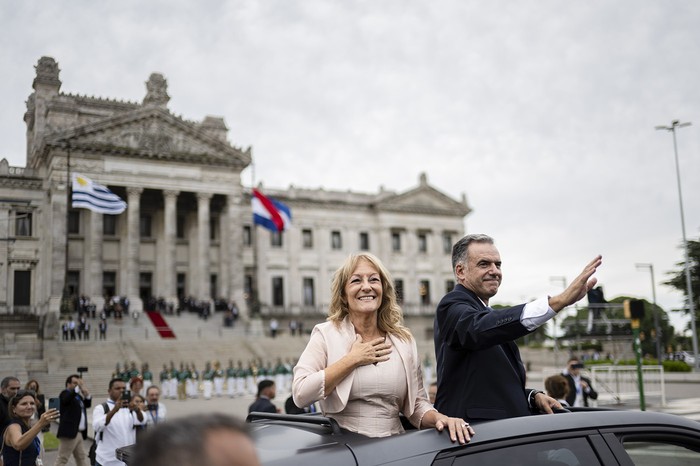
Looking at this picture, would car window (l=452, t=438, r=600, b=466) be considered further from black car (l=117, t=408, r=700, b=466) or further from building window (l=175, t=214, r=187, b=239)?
building window (l=175, t=214, r=187, b=239)

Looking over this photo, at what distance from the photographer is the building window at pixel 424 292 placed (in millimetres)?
66062

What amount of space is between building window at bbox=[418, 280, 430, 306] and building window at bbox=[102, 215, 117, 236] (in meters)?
28.9

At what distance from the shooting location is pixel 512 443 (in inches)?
124

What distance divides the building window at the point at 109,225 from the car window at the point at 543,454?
51247 mm

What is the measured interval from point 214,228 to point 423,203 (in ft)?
67.2

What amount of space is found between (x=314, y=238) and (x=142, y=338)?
23483 millimetres

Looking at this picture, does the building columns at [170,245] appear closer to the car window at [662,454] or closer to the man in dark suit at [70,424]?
the man in dark suit at [70,424]

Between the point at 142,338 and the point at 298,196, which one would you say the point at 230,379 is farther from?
the point at 298,196

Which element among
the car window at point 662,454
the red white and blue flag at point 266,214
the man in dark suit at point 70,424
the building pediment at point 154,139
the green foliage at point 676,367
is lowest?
the green foliage at point 676,367

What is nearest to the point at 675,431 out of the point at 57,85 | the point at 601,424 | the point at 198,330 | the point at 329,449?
the point at 601,424

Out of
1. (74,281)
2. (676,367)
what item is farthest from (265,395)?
(74,281)

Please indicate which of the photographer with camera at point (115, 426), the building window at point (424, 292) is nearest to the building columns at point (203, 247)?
the building window at point (424, 292)

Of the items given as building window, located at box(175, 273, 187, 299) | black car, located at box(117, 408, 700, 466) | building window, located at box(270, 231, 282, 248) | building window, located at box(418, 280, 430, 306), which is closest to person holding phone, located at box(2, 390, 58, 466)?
black car, located at box(117, 408, 700, 466)

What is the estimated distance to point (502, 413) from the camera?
3.56 m
